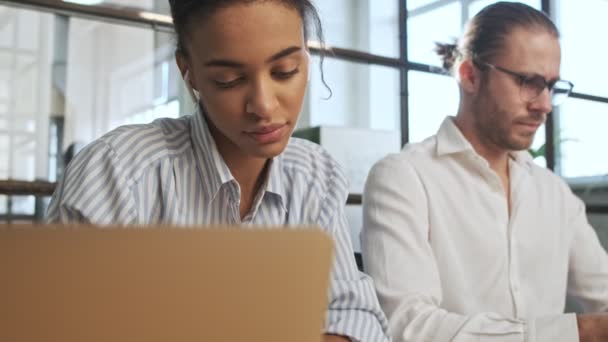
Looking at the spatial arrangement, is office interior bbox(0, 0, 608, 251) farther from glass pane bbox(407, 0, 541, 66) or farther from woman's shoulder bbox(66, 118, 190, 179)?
woman's shoulder bbox(66, 118, 190, 179)

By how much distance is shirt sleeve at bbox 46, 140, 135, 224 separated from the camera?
0.86 meters

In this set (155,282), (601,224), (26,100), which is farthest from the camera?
(601,224)

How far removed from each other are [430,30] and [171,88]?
0.90m

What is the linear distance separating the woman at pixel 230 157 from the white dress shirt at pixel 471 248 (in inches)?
11.7

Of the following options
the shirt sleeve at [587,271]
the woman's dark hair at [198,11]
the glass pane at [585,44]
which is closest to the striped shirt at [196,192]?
the woman's dark hair at [198,11]

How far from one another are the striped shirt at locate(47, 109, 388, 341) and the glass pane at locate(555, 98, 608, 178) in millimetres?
1746

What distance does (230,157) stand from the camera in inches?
39.5

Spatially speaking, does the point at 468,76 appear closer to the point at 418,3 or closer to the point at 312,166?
the point at 418,3

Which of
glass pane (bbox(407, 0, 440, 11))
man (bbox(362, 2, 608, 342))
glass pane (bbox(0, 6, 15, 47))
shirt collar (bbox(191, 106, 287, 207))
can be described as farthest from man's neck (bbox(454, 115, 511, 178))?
glass pane (bbox(0, 6, 15, 47))

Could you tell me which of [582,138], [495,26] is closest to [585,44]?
[582,138]

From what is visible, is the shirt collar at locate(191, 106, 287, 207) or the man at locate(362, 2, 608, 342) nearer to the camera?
the shirt collar at locate(191, 106, 287, 207)

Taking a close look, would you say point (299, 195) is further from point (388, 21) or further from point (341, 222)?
point (388, 21)

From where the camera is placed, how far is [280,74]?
2.86 feet

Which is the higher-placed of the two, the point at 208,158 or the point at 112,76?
the point at 112,76
